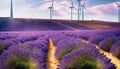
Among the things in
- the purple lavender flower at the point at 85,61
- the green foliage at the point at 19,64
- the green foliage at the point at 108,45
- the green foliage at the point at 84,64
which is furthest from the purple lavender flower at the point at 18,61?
the green foliage at the point at 108,45

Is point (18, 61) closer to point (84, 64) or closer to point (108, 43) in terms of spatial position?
point (84, 64)

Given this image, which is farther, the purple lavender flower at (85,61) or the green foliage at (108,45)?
the green foliage at (108,45)

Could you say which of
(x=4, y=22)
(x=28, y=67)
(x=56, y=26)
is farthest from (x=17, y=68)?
(x=4, y=22)

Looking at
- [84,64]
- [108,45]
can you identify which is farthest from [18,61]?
[108,45]

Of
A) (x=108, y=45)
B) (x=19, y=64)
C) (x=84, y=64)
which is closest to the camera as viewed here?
(x=84, y=64)

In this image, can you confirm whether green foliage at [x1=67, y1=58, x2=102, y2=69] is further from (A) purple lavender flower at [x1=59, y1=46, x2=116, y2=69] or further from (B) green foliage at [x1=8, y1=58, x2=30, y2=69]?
(B) green foliage at [x1=8, y1=58, x2=30, y2=69]

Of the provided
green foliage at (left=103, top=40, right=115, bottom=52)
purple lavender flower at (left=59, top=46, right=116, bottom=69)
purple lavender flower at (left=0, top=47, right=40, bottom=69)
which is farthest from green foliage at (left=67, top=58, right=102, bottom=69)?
green foliage at (left=103, top=40, right=115, bottom=52)

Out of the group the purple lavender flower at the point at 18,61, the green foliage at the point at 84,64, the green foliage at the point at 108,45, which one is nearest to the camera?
the green foliage at the point at 84,64

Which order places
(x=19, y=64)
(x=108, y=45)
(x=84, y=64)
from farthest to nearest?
(x=108, y=45)
(x=19, y=64)
(x=84, y=64)

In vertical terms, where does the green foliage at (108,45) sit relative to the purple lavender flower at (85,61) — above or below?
below

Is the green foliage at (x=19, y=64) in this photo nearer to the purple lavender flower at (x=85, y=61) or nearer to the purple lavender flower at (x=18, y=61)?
the purple lavender flower at (x=18, y=61)

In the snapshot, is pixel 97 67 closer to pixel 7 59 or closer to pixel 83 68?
pixel 83 68

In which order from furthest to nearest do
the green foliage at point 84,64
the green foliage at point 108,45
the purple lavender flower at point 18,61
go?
the green foliage at point 108,45, the purple lavender flower at point 18,61, the green foliage at point 84,64
